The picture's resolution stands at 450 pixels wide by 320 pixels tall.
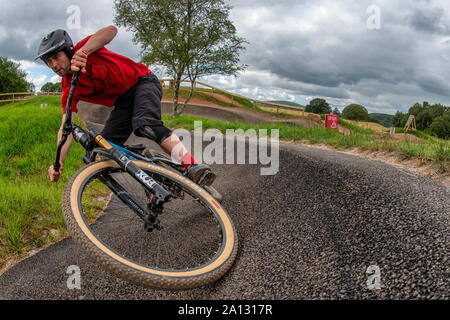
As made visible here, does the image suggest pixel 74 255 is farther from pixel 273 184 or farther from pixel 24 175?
pixel 24 175

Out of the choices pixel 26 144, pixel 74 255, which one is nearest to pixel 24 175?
pixel 26 144

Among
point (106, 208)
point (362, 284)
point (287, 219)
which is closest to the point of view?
point (362, 284)

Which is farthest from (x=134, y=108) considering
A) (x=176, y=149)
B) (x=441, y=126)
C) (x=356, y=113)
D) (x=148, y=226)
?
(x=441, y=126)

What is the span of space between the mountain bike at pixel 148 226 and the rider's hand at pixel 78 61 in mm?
63

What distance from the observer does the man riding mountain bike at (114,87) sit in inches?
102

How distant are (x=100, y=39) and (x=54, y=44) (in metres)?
0.40

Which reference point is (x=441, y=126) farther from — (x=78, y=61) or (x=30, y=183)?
(x=78, y=61)

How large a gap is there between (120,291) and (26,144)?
7.82m

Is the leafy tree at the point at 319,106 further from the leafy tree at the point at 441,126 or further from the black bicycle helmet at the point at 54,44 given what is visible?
the black bicycle helmet at the point at 54,44

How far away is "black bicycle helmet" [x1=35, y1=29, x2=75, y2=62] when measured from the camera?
2.52 m

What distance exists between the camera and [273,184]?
388 centimetres

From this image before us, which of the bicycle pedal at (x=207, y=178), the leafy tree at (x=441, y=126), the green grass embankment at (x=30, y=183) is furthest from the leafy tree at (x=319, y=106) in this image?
the bicycle pedal at (x=207, y=178)

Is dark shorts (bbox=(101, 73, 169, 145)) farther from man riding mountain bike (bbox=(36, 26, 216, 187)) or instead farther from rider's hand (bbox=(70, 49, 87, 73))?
rider's hand (bbox=(70, 49, 87, 73))

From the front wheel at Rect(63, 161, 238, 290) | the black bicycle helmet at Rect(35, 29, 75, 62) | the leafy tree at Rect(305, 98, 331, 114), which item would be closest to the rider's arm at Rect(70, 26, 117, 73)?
the black bicycle helmet at Rect(35, 29, 75, 62)
